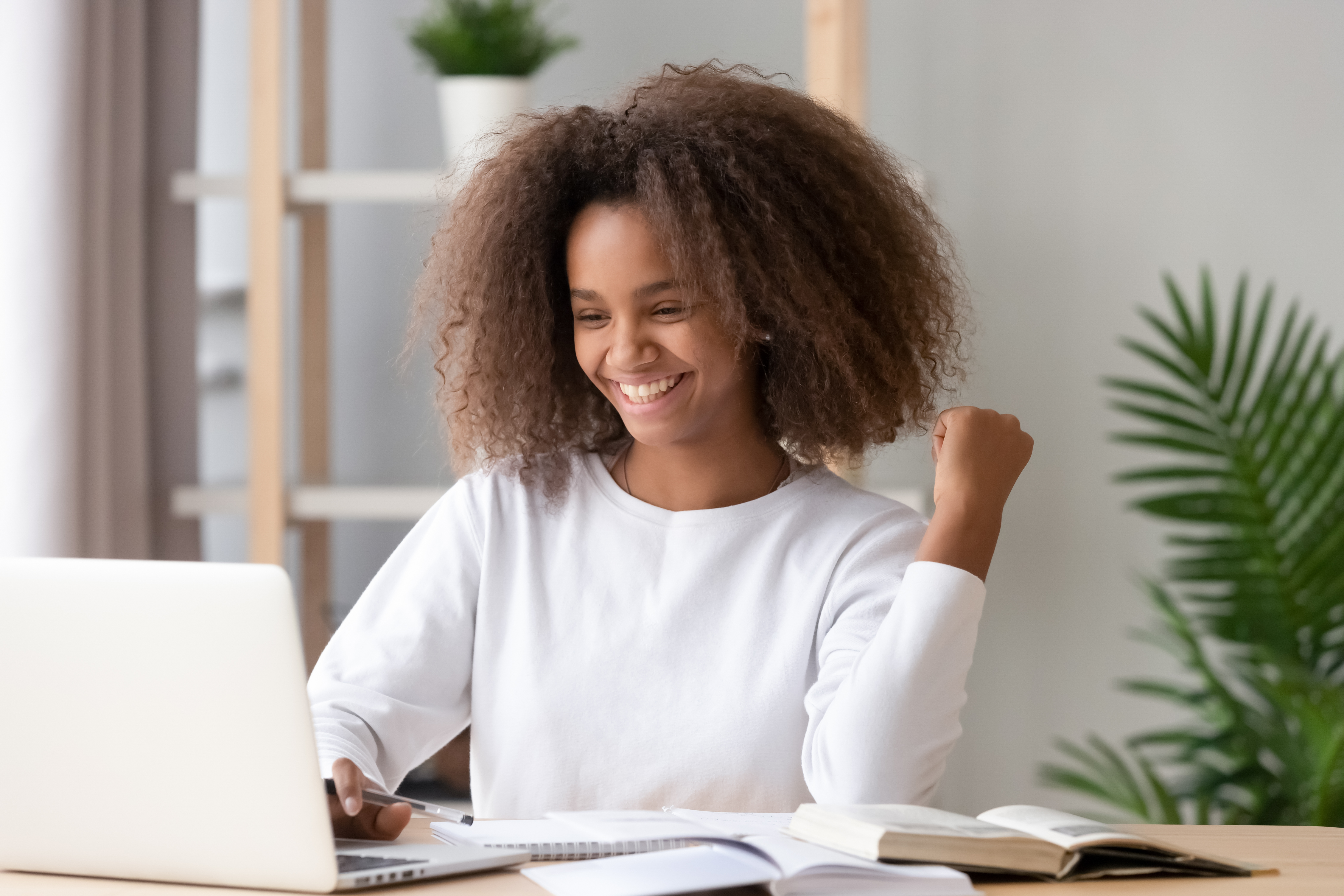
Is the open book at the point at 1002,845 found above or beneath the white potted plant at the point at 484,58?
beneath

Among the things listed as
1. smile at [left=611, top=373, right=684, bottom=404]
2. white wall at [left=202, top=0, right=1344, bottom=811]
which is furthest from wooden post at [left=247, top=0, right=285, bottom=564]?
smile at [left=611, top=373, right=684, bottom=404]

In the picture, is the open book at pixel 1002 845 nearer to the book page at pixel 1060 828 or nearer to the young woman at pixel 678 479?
the book page at pixel 1060 828

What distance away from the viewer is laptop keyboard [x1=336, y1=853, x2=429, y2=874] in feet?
2.87

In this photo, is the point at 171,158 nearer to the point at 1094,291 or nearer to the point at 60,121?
the point at 60,121

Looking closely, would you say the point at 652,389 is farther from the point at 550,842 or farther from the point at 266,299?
the point at 266,299

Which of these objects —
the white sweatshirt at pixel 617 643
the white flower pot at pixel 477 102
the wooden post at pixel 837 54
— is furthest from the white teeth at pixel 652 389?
the white flower pot at pixel 477 102

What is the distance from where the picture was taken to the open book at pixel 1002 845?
0.89m

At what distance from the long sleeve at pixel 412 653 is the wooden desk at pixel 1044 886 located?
0.85 ft

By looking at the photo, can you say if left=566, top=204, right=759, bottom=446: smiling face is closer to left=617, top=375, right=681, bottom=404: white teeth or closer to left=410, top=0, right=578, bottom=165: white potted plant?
left=617, top=375, right=681, bottom=404: white teeth

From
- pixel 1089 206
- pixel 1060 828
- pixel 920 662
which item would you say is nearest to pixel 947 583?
pixel 920 662

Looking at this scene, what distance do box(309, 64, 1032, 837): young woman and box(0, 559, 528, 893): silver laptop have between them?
11.8 inches

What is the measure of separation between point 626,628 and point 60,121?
1295mm

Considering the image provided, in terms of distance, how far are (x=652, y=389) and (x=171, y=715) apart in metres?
0.60

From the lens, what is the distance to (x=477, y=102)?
224 cm
